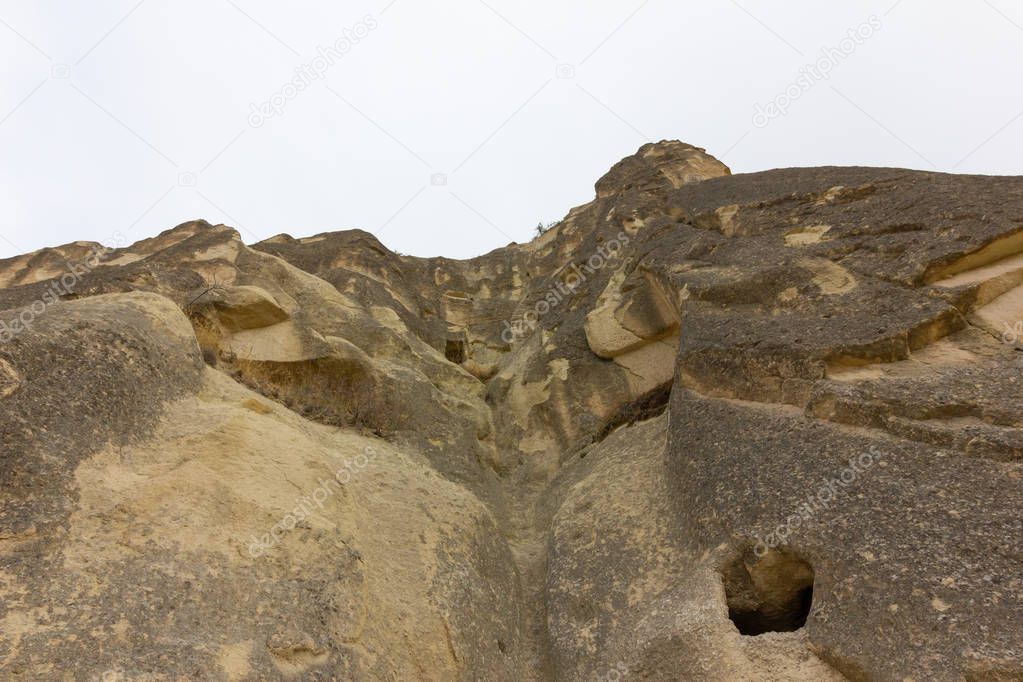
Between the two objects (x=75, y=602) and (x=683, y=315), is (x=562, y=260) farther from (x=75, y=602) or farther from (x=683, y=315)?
(x=75, y=602)

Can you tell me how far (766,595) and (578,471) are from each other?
161 inches

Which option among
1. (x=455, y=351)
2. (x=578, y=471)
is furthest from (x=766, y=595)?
(x=455, y=351)

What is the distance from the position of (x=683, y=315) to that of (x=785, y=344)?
6.15ft

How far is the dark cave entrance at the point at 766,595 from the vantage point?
6.79 metres

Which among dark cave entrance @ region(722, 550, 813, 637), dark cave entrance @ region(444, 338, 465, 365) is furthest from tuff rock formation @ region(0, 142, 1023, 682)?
dark cave entrance @ region(444, 338, 465, 365)

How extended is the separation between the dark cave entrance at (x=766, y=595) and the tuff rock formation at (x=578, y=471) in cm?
3

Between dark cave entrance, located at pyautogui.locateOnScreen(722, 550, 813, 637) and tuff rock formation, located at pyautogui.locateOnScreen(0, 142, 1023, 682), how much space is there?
0.03 metres

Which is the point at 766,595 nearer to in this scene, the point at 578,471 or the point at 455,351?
the point at 578,471

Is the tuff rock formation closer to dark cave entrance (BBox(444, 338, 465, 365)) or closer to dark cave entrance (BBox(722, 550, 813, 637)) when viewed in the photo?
dark cave entrance (BBox(722, 550, 813, 637))

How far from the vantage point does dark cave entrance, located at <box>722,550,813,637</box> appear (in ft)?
22.3

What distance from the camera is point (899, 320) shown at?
8359 mm

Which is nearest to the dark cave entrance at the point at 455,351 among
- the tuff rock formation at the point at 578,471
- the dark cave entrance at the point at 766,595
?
the tuff rock formation at the point at 578,471

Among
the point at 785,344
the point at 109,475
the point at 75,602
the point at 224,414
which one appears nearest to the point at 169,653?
the point at 75,602

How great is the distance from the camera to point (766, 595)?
688 centimetres
